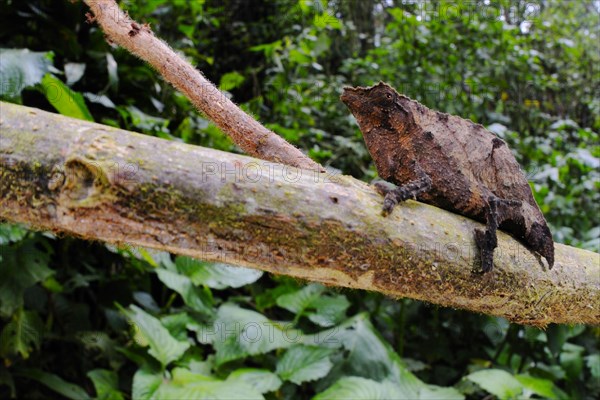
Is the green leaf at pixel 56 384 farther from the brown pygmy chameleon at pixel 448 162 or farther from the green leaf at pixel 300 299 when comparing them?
the brown pygmy chameleon at pixel 448 162

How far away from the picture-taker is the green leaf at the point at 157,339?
250 centimetres

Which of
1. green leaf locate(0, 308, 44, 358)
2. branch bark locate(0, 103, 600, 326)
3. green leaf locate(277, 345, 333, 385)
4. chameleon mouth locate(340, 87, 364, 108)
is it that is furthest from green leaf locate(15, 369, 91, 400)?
chameleon mouth locate(340, 87, 364, 108)

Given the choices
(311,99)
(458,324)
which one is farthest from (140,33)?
(311,99)

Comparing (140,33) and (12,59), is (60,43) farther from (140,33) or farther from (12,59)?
(140,33)

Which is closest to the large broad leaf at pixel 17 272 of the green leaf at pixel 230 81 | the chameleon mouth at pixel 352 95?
the chameleon mouth at pixel 352 95

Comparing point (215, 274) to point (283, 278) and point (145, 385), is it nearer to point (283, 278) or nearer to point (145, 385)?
point (283, 278)

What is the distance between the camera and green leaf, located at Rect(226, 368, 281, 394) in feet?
8.29

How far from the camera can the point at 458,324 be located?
389 cm

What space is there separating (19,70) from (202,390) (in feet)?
5.48

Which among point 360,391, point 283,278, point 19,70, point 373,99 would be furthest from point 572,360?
point 19,70

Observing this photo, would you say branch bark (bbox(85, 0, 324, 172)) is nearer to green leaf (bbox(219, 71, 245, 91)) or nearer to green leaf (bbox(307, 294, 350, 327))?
green leaf (bbox(307, 294, 350, 327))

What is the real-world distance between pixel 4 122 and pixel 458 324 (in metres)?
3.57

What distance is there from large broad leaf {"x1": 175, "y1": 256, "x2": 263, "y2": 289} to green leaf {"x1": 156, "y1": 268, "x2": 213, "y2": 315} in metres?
0.05

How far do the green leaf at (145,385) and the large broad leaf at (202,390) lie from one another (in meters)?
0.05
